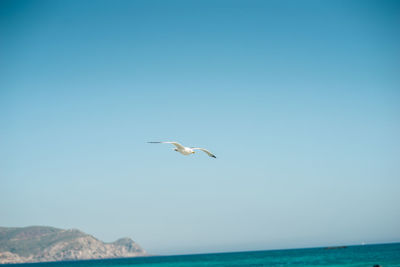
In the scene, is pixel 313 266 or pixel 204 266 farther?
pixel 204 266

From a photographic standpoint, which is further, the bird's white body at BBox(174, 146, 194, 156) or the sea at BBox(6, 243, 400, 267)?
the sea at BBox(6, 243, 400, 267)

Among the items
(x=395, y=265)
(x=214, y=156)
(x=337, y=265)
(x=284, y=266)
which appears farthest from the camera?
(x=284, y=266)

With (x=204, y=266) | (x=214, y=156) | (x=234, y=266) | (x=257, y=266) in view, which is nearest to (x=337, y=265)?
(x=257, y=266)

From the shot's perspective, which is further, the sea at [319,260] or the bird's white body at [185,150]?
the sea at [319,260]

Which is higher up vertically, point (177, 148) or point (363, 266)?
point (177, 148)

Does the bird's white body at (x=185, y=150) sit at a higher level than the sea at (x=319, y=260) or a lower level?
higher

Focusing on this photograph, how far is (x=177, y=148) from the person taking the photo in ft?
94.6

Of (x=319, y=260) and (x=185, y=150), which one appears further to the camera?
(x=319, y=260)

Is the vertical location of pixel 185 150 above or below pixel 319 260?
above

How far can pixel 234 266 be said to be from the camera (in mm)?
89875

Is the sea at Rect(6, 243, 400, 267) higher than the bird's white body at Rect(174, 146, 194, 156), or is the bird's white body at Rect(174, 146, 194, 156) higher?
the bird's white body at Rect(174, 146, 194, 156)

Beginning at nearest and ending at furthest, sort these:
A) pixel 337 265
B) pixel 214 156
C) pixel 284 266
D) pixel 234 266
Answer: pixel 214 156, pixel 337 265, pixel 284 266, pixel 234 266

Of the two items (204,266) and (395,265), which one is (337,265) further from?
(204,266)

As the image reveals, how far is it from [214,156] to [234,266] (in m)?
66.7
